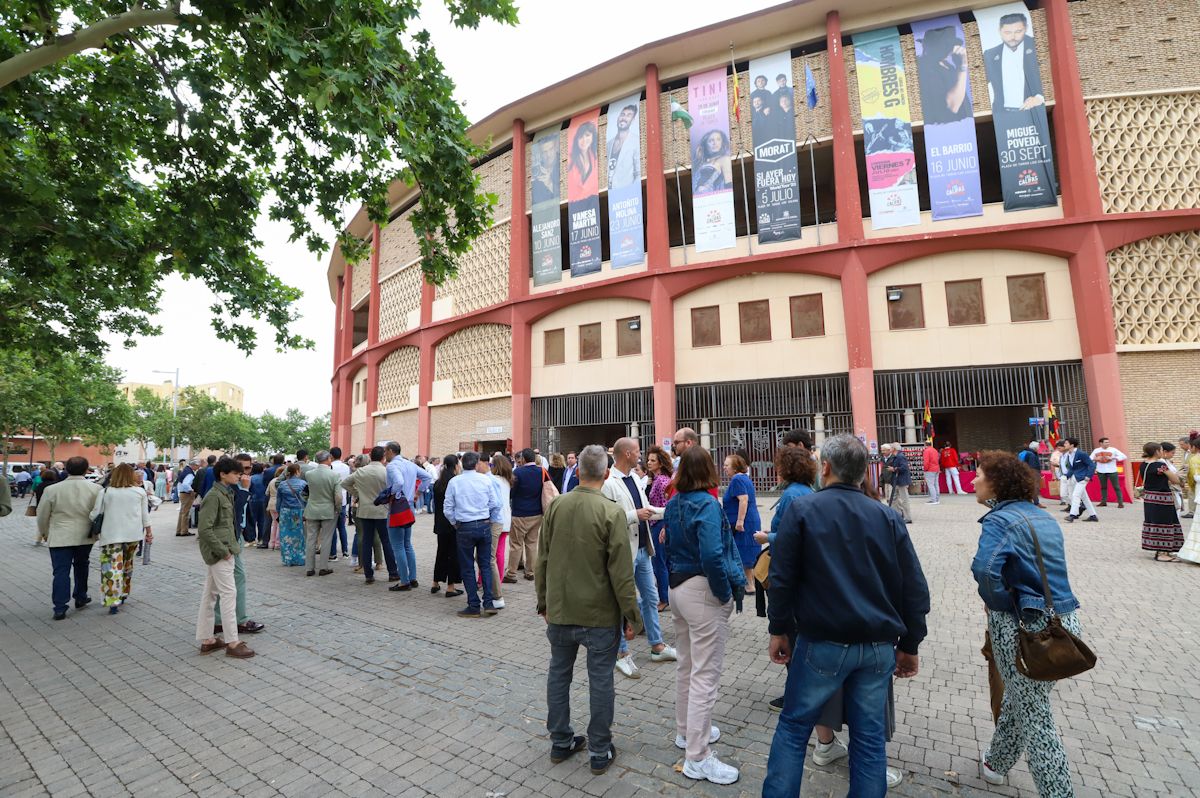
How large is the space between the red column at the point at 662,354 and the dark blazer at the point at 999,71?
36.9 feet

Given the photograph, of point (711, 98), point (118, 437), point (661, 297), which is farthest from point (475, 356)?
point (118, 437)

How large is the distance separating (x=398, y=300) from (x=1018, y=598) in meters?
29.5

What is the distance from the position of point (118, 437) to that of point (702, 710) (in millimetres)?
57687

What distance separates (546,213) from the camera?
2244 centimetres

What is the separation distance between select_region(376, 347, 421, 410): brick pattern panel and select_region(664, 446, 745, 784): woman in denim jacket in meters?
25.0

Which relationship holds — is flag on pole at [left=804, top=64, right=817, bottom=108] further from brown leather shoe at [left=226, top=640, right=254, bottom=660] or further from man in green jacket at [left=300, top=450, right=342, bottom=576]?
brown leather shoe at [left=226, top=640, right=254, bottom=660]

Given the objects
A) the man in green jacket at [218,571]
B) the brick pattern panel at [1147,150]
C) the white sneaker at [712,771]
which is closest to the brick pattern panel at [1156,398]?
the brick pattern panel at [1147,150]

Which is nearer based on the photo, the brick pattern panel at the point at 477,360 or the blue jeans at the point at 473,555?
the blue jeans at the point at 473,555

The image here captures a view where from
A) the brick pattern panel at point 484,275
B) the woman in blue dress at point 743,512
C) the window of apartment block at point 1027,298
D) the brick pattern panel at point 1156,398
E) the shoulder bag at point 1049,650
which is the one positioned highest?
the brick pattern panel at point 484,275

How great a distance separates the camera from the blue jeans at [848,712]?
248 cm

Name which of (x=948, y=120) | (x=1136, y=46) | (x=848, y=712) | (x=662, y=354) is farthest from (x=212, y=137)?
(x=1136, y=46)

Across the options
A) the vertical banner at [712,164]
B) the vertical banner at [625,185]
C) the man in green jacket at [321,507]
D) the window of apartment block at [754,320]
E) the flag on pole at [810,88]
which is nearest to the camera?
the man in green jacket at [321,507]

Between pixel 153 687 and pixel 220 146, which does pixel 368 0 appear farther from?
pixel 153 687

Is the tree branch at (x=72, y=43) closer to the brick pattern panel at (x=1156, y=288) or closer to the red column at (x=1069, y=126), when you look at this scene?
the red column at (x=1069, y=126)
